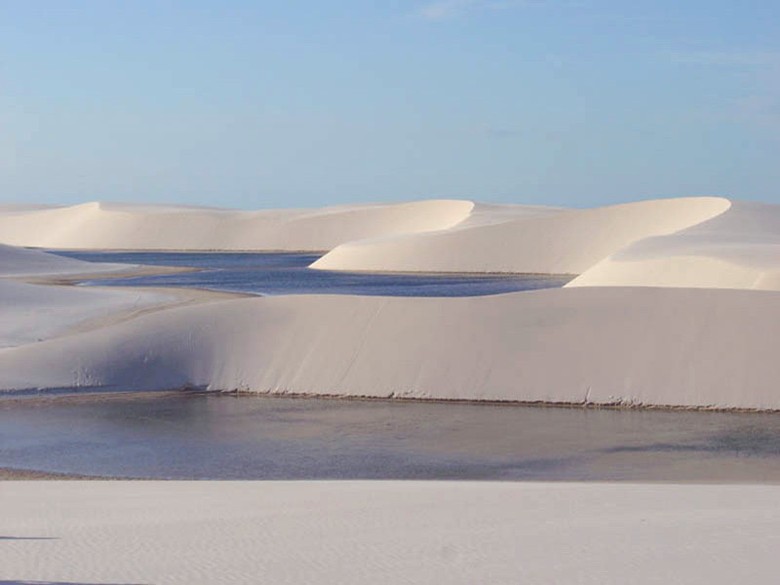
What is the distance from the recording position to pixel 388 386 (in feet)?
62.3

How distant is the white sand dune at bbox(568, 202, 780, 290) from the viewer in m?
32.7

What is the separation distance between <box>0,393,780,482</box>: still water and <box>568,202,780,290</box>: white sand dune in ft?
49.8

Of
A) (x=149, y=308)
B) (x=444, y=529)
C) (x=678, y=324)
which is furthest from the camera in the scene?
(x=149, y=308)

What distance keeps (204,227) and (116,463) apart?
8556 centimetres

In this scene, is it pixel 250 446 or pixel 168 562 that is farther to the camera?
pixel 250 446

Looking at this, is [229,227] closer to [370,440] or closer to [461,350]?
[461,350]

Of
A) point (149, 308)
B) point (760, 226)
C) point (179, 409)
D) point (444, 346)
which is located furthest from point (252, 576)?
point (760, 226)

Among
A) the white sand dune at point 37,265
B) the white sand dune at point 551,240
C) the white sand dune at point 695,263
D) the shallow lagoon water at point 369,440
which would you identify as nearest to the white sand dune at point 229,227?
the white sand dune at point 551,240

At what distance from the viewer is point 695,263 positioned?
3516 centimetres

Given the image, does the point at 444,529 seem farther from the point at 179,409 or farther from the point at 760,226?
the point at 760,226

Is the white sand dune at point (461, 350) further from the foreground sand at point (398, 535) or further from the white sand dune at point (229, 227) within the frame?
the white sand dune at point (229, 227)

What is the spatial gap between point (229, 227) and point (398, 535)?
92161mm

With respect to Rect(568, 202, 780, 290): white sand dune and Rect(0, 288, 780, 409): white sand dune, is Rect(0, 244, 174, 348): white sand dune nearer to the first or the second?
Rect(0, 288, 780, 409): white sand dune

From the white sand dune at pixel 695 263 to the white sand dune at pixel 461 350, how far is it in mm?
11572
